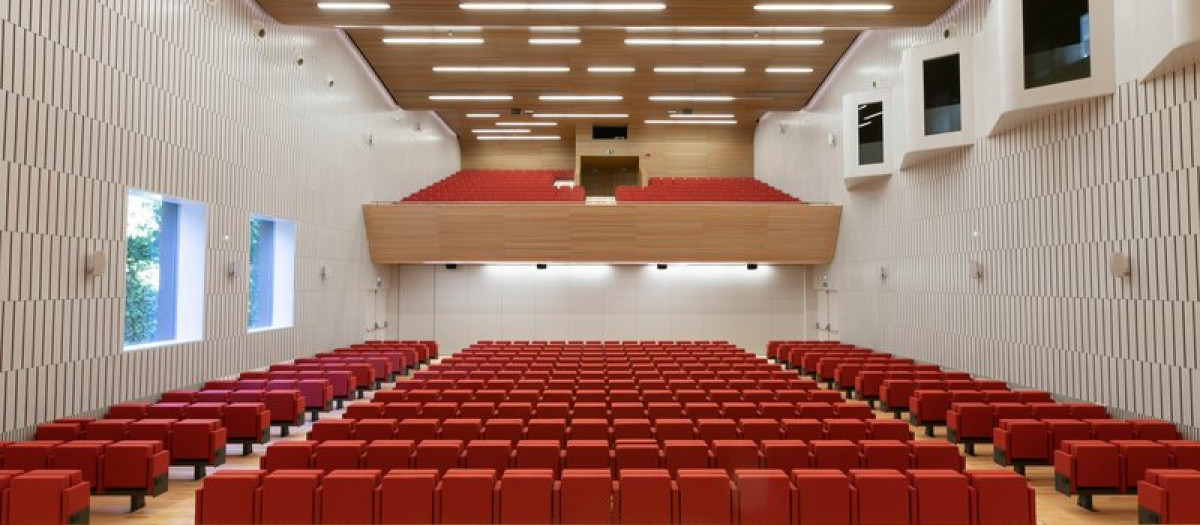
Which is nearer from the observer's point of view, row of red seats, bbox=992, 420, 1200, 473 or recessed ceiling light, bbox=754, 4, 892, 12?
row of red seats, bbox=992, 420, 1200, 473

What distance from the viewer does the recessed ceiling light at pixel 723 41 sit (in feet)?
50.3

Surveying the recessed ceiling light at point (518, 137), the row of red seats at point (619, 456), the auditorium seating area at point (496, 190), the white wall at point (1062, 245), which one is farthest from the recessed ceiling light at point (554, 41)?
the row of red seats at point (619, 456)

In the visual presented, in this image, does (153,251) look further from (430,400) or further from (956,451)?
(956,451)

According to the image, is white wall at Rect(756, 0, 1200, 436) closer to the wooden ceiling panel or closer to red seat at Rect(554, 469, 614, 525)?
the wooden ceiling panel

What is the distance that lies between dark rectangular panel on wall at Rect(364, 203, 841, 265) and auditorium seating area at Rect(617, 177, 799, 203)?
1.68 meters

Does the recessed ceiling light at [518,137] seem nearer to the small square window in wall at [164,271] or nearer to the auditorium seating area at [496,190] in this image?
the auditorium seating area at [496,190]

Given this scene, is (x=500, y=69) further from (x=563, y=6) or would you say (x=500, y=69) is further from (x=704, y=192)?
(x=704, y=192)

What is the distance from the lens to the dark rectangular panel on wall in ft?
60.3

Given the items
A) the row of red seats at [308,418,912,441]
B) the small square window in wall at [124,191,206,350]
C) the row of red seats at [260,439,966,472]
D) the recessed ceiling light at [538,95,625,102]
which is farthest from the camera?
Answer: the recessed ceiling light at [538,95,625,102]

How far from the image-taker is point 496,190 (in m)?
20.8

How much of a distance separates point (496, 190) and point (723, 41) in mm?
8254

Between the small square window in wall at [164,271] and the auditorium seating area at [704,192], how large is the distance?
11.7 metres


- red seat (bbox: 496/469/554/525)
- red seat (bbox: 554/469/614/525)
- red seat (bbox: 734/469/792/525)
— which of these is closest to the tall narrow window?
red seat (bbox: 734/469/792/525)

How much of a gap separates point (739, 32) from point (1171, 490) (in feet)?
39.1
